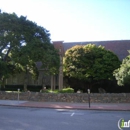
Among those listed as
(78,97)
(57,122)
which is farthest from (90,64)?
(57,122)

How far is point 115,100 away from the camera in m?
21.0

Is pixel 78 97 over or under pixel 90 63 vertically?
under

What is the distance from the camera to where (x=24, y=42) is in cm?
2655

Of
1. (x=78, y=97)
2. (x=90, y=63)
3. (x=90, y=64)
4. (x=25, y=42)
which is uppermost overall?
(x=25, y=42)

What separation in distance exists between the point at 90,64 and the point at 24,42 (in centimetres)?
1117

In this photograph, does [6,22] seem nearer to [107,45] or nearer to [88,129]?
[88,129]

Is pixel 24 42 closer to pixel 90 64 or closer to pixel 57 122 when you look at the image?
pixel 90 64

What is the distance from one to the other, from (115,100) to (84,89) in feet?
50.5

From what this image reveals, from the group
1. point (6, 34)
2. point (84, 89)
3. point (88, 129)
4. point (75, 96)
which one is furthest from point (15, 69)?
point (88, 129)

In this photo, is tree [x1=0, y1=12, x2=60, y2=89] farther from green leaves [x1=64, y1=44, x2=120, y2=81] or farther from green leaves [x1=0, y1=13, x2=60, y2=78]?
green leaves [x1=64, y1=44, x2=120, y2=81]

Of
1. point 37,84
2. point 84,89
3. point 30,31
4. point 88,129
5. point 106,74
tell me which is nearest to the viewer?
point 88,129

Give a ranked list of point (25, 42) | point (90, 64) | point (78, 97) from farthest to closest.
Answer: point (90, 64)
point (25, 42)
point (78, 97)

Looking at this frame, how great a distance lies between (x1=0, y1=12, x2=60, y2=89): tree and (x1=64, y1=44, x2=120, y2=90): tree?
6113mm

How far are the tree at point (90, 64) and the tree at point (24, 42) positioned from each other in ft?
20.1
